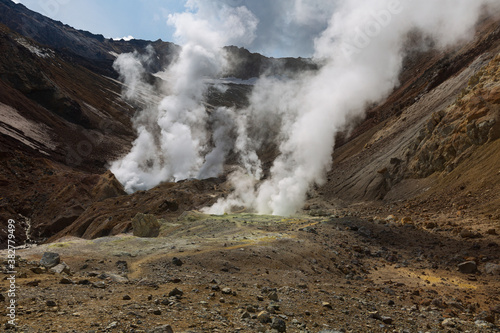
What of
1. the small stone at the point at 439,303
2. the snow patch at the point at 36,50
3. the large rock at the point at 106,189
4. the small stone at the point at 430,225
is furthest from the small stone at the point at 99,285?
the snow patch at the point at 36,50

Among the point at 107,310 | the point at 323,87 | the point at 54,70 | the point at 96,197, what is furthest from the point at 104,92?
the point at 107,310

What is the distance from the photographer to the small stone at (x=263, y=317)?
20.9ft

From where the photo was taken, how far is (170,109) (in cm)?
6706

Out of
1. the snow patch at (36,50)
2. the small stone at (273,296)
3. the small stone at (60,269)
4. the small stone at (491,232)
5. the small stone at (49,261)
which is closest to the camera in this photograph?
the small stone at (273,296)

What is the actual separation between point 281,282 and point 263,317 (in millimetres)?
→ 3813

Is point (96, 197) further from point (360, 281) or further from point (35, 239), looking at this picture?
point (360, 281)

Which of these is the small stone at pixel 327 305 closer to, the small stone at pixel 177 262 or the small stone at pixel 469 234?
the small stone at pixel 177 262

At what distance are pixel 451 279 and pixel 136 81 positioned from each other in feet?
418

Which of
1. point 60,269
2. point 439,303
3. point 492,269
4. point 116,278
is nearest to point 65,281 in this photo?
point 116,278

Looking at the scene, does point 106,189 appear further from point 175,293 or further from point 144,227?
point 175,293

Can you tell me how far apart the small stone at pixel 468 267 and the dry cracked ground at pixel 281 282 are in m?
0.03

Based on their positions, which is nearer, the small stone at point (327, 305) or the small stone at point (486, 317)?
the small stone at point (327, 305)

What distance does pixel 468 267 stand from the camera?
37.5ft

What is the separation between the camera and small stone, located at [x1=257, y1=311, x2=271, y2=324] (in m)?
6.38
